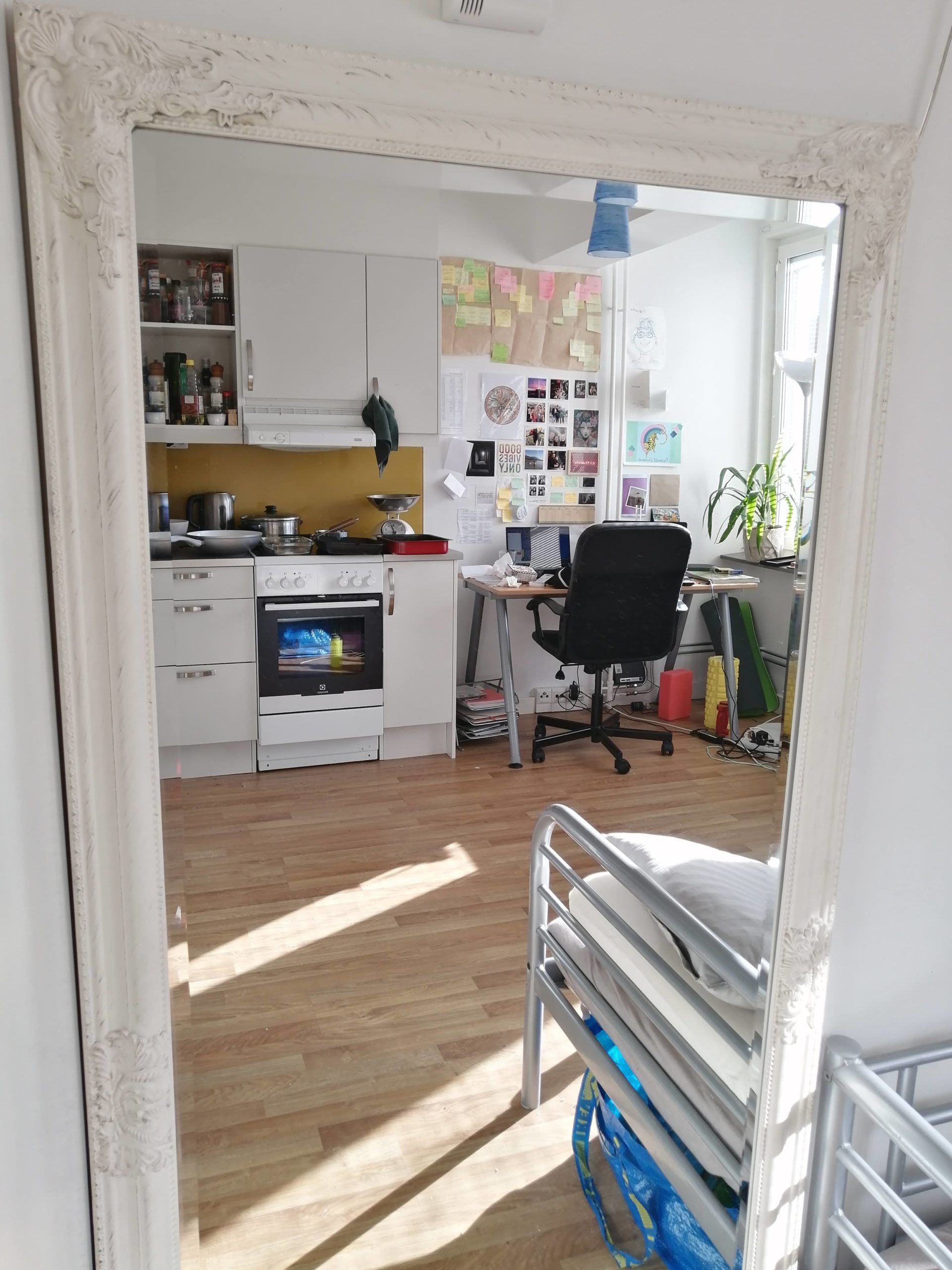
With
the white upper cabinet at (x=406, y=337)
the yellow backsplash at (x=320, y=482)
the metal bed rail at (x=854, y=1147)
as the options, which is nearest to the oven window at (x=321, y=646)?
the yellow backsplash at (x=320, y=482)

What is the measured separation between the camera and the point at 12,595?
86 centimetres

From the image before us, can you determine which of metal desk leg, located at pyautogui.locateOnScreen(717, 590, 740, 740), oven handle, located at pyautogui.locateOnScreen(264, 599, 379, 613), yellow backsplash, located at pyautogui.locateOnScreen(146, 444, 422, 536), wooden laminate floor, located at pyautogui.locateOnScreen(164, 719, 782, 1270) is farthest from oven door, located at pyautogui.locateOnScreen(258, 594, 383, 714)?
metal desk leg, located at pyautogui.locateOnScreen(717, 590, 740, 740)

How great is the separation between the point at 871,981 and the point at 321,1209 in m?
1.02

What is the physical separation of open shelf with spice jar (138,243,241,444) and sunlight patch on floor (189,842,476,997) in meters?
1.27

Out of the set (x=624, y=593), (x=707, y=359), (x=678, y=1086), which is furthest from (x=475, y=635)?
(x=678, y=1086)

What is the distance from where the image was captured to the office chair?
2023 millimetres

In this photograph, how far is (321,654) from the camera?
135 inches

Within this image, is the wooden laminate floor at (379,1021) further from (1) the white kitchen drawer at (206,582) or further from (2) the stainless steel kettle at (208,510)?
(2) the stainless steel kettle at (208,510)

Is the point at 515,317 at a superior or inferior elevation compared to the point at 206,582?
superior

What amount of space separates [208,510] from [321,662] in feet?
6.33

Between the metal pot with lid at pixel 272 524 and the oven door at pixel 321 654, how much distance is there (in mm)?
254

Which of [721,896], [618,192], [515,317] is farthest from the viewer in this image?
[515,317]

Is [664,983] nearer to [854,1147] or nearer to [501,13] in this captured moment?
[854,1147]

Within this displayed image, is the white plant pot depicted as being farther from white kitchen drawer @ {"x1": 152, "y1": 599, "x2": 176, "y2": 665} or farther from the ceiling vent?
white kitchen drawer @ {"x1": 152, "y1": 599, "x2": 176, "y2": 665}
